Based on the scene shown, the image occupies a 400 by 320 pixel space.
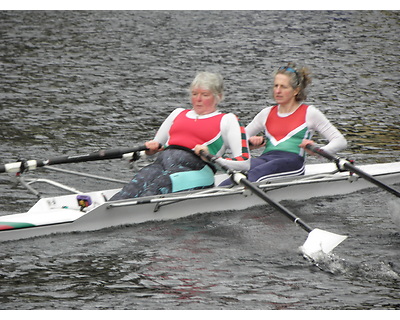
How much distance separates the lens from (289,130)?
9.63 metres

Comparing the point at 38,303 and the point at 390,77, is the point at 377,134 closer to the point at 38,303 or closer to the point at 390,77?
the point at 390,77

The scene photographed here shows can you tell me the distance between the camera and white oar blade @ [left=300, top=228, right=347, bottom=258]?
771 centimetres

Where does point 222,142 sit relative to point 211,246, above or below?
above

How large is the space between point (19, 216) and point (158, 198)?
4.65ft

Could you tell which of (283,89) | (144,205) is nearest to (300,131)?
(283,89)

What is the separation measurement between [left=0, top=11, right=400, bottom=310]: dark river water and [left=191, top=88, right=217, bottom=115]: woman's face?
120 centimetres

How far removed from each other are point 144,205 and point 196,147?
2.74 feet

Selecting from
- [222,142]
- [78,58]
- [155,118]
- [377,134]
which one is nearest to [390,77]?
[377,134]

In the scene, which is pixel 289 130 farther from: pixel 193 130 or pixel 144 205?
pixel 144 205

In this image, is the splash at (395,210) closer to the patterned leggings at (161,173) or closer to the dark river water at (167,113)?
the dark river water at (167,113)

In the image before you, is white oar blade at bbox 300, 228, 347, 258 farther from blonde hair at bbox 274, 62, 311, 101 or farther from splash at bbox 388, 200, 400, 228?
blonde hair at bbox 274, 62, 311, 101

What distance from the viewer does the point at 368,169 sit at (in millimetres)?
10523

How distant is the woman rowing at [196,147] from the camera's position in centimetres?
871

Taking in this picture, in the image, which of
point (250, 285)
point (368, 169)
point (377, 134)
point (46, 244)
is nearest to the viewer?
point (250, 285)
